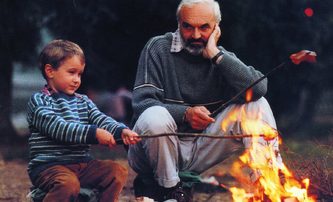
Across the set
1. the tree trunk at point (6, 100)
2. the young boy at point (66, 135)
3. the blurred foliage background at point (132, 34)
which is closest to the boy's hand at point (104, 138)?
the young boy at point (66, 135)

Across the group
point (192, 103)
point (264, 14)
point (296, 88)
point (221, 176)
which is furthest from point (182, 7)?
point (296, 88)

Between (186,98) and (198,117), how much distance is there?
393mm

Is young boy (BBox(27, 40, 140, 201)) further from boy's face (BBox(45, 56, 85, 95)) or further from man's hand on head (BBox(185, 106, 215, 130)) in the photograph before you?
man's hand on head (BBox(185, 106, 215, 130))

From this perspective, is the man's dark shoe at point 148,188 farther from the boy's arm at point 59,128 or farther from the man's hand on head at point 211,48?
the man's hand on head at point 211,48

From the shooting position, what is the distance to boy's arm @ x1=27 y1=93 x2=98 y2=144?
4.22 m

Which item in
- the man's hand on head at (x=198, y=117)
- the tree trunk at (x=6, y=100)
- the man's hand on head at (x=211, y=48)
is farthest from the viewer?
the tree trunk at (x=6, y=100)

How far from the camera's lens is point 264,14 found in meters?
9.78

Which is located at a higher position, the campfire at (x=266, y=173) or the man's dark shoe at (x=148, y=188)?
the campfire at (x=266, y=173)

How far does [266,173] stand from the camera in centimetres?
458

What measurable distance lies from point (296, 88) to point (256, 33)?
5.01 ft

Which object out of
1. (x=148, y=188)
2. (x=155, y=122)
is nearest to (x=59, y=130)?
(x=155, y=122)

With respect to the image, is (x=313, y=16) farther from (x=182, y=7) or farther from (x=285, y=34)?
(x=182, y=7)

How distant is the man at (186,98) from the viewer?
477 centimetres

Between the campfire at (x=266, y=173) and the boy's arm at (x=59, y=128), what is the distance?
1049 mm
